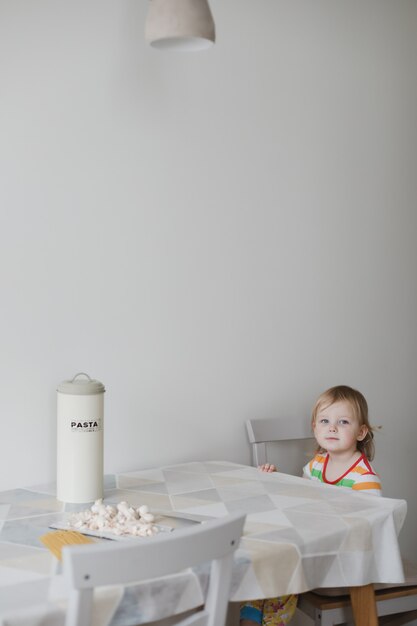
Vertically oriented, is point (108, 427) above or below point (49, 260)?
below

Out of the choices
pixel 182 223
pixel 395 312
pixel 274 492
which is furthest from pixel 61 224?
pixel 395 312

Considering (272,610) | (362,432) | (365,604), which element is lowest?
(272,610)

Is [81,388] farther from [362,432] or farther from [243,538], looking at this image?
[362,432]

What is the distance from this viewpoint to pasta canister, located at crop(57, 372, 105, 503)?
75.5 inches

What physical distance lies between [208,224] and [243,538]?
1.04 meters

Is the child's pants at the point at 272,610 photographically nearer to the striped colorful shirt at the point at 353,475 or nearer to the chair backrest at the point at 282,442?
the striped colorful shirt at the point at 353,475

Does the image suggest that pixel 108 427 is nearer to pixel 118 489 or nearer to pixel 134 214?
pixel 118 489

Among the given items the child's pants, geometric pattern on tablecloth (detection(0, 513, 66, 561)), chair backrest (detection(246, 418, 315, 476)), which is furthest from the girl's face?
geometric pattern on tablecloth (detection(0, 513, 66, 561))

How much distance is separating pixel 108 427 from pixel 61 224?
547mm

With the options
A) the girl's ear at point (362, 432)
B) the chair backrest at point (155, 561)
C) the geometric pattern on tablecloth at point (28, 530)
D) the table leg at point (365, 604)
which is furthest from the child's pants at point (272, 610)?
the chair backrest at point (155, 561)

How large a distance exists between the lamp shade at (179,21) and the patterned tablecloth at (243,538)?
1001 mm

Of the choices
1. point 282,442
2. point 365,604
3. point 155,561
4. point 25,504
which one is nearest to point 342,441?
point 282,442

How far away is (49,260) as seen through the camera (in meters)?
2.15

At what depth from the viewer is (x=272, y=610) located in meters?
2.17
